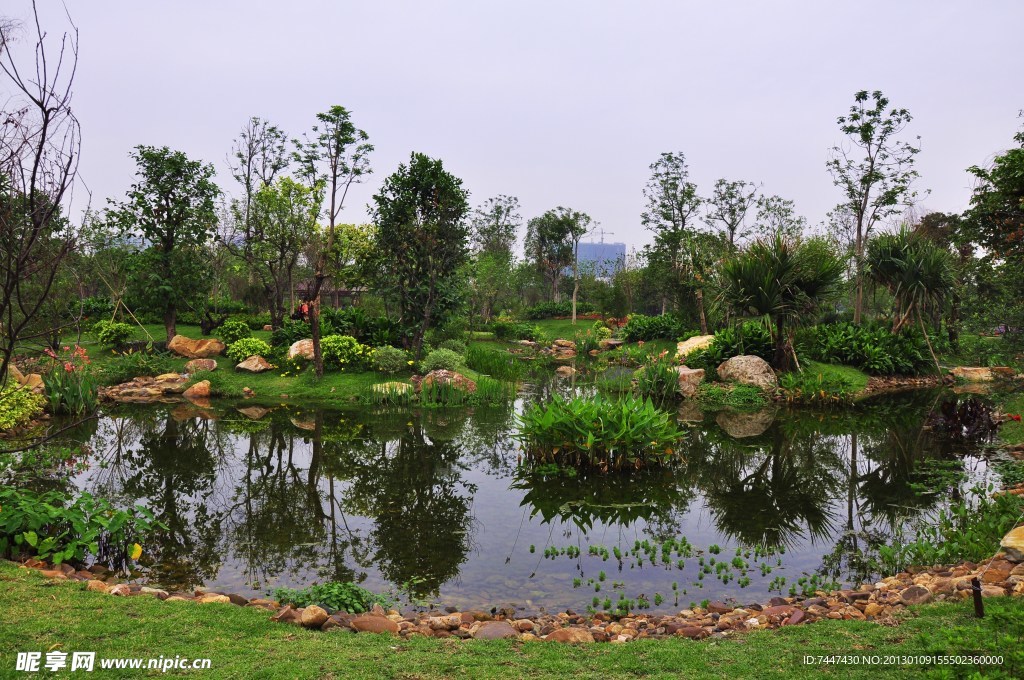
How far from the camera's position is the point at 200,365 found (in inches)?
783

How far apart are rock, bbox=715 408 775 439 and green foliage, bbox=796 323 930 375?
5364 millimetres

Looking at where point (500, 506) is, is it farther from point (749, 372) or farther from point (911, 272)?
point (911, 272)

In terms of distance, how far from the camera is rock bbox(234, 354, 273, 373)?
1988cm

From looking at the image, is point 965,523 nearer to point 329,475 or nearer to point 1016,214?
point 1016,214

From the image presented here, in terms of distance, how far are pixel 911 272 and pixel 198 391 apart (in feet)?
80.4

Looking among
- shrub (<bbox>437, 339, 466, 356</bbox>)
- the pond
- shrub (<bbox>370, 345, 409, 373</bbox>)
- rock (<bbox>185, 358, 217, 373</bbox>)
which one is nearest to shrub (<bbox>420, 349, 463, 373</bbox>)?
shrub (<bbox>370, 345, 409, 373</bbox>)

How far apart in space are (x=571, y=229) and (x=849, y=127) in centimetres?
2479

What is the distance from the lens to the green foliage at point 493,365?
20.6 metres

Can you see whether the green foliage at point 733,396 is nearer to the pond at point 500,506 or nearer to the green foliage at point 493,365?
the pond at point 500,506

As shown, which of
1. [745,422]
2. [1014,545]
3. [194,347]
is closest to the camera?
[1014,545]

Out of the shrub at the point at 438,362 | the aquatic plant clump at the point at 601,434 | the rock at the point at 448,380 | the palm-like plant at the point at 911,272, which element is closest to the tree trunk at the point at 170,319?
the shrub at the point at 438,362

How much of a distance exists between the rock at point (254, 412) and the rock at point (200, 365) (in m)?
4.00

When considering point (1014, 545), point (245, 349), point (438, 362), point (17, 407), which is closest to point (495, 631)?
point (1014, 545)

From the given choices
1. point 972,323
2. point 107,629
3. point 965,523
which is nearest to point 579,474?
point 965,523
